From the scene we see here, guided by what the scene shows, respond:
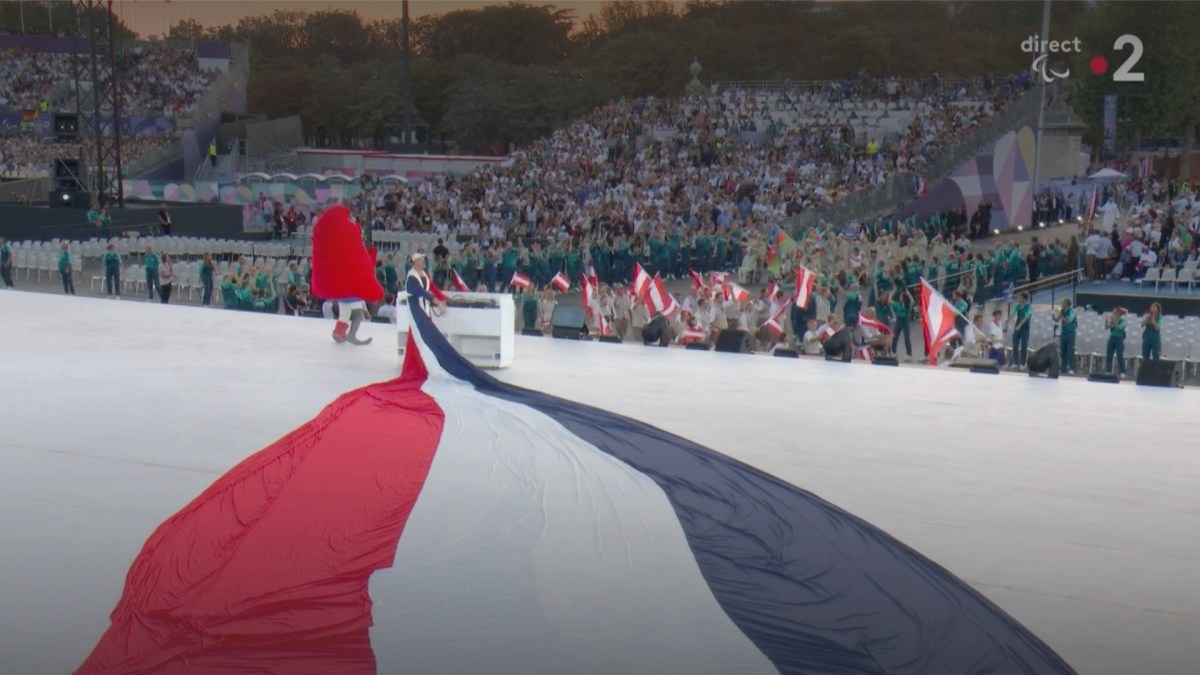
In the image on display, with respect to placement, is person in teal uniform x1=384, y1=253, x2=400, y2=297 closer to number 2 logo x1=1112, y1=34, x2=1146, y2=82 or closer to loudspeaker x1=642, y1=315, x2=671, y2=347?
loudspeaker x1=642, y1=315, x2=671, y2=347

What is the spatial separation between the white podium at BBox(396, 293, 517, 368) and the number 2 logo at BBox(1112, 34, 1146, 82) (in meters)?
28.4

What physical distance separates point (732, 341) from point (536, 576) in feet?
29.5

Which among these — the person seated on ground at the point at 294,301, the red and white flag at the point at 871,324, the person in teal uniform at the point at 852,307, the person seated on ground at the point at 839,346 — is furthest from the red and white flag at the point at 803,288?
the person seated on ground at the point at 294,301

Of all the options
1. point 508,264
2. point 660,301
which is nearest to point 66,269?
point 508,264

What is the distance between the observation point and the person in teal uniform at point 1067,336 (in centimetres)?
1571

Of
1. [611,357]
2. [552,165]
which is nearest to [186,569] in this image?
[611,357]

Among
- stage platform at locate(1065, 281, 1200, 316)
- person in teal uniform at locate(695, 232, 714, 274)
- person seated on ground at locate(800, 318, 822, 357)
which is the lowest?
person seated on ground at locate(800, 318, 822, 357)

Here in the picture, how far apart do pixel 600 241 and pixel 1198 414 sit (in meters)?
18.1

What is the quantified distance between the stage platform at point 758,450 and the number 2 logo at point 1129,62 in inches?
1018

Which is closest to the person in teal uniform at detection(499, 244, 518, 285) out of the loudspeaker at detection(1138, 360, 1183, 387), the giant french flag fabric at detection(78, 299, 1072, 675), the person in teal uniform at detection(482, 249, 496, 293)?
the person in teal uniform at detection(482, 249, 496, 293)

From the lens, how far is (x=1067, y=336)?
15805mm

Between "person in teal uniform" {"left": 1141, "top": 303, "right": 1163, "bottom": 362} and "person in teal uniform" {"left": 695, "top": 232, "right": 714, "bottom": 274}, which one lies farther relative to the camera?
"person in teal uniform" {"left": 695, "top": 232, "right": 714, "bottom": 274}

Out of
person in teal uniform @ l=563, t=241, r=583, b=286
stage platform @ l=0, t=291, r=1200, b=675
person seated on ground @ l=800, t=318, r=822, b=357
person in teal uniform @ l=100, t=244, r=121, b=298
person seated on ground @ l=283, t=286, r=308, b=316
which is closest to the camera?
stage platform @ l=0, t=291, r=1200, b=675

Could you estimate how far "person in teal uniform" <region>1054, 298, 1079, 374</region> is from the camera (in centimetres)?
1571
